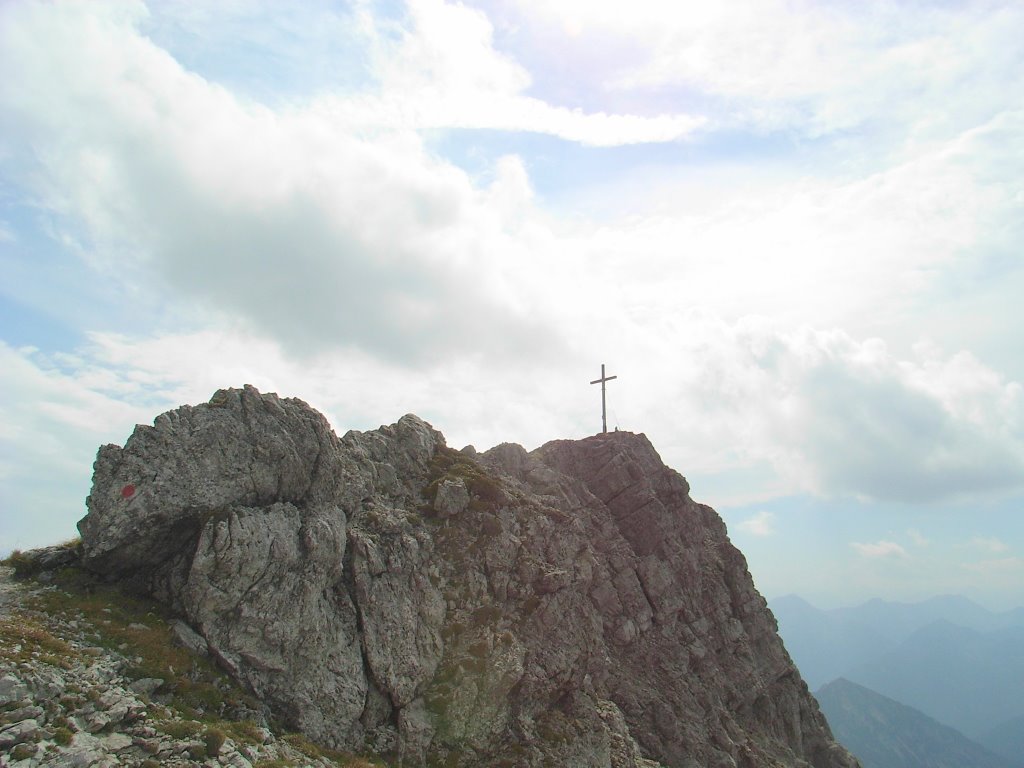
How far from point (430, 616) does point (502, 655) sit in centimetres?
475

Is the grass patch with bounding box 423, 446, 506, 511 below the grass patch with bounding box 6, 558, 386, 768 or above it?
above

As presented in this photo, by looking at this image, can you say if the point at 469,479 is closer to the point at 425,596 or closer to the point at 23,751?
the point at 425,596

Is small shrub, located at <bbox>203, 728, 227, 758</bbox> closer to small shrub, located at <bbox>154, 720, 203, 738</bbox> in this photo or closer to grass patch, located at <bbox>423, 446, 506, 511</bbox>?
small shrub, located at <bbox>154, 720, 203, 738</bbox>

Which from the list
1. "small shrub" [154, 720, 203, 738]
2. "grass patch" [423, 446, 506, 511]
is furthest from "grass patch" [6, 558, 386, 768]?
"grass patch" [423, 446, 506, 511]

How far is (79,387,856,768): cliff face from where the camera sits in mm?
29781

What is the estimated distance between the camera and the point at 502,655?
35469mm

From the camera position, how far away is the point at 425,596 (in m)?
36.7

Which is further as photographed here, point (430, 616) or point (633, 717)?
point (633, 717)

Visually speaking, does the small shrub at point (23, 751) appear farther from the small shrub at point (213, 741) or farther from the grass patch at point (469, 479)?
the grass patch at point (469, 479)

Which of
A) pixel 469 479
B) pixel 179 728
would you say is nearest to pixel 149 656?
pixel 179 728

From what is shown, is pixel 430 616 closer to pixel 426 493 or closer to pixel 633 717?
pixel 426 493

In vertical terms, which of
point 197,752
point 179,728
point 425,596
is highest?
point 425,596

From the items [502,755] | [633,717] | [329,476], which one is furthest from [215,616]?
[633,717]

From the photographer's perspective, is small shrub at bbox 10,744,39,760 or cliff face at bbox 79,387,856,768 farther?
cliff face at bbox 79,387,856,768
